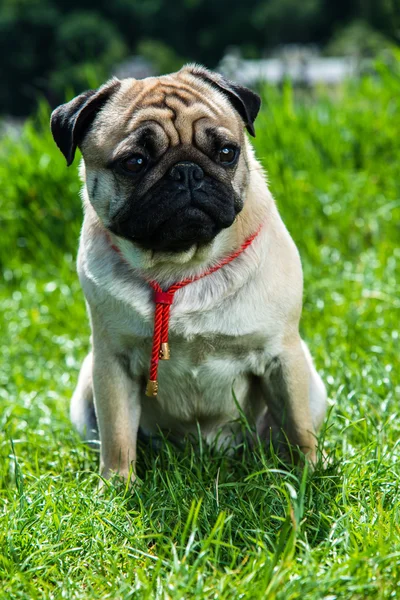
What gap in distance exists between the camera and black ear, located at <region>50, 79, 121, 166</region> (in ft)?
7.98

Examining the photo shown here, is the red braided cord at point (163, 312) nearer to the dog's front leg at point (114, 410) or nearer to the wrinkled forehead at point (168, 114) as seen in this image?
the dog's front leg at point (114, 410)

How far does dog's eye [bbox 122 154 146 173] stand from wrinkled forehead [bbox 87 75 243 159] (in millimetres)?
63

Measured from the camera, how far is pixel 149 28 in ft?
150

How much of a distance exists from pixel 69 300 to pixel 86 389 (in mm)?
1663

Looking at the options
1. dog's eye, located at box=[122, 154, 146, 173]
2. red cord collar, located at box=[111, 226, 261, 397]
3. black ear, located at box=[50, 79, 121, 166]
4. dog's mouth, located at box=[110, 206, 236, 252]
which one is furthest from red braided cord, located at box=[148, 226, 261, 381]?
black ear, located at box=[50, 79, 121, 166]

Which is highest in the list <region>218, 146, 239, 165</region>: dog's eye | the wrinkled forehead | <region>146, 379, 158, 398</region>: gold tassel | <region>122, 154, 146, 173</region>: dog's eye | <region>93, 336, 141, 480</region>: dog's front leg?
the wrinkled forehead

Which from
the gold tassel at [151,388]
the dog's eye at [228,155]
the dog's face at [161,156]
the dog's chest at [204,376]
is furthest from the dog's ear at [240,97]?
the gold tassel at [151,388]

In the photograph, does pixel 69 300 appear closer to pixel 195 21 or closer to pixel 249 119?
pixel 249 119

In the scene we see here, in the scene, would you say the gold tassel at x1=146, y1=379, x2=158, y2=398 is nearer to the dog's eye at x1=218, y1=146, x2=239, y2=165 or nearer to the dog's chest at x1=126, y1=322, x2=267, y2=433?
the dog's chest at x1=126, y1=322, x2=267, y2=433

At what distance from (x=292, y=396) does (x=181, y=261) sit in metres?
0.58

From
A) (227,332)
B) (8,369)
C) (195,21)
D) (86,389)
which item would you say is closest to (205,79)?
(227,332)

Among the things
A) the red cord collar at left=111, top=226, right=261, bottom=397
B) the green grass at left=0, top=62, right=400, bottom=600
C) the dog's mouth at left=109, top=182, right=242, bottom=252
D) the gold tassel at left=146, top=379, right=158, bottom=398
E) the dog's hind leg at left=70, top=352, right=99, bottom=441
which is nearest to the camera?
the green grass at left=0, top=62, right=400, bottom=600

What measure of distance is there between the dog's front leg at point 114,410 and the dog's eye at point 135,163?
1.89 feet

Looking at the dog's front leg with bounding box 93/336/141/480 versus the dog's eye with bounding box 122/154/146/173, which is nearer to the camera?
the dog's eye with bounding box 122/154/146/173
